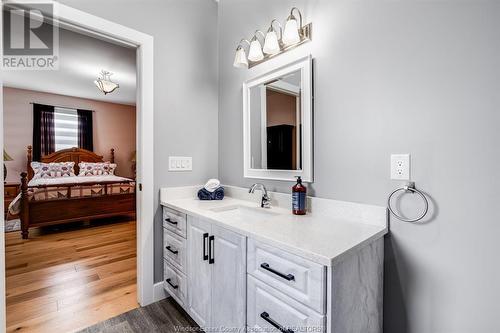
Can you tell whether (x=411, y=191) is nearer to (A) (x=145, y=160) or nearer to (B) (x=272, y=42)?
(B) (x=272, y=42)

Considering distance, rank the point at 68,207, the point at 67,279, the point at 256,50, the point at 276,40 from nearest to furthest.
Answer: the point at 276,40, the point at 256,50, the point at 67,279, the point at 68,207

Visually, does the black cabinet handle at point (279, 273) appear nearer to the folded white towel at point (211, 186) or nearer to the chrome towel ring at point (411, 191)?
the chrome towel ring at point (411, 191)

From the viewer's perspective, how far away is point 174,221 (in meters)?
1.67

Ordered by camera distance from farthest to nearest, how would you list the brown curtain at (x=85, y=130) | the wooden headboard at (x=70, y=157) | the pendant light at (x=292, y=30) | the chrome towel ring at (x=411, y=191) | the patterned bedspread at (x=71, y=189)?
the brown curtain at (x=85, y=130) → the wooden headboard at (x=70, y=157) → the patterned bedspread at (x=71, y=189) → the pendant light at (x=292, y=30) → the chrome towel ring at (x=411, y=191)

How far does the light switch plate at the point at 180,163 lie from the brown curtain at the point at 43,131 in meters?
4.65

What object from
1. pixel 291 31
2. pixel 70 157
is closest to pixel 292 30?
pixel 291 31

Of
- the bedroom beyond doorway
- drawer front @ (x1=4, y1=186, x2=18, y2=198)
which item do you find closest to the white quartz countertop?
the bedroom beyond doorway

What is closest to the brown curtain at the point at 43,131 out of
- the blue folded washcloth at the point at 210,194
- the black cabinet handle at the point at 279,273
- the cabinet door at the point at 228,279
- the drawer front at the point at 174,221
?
the drawer front at the point at 174,221

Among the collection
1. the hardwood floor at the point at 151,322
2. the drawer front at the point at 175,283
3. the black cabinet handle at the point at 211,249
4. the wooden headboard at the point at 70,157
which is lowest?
the hardwood floor at the point at 151,322

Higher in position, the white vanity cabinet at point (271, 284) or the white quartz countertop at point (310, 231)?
the white quartz countertop at point (310, 231)

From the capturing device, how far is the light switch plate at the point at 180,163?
188cm

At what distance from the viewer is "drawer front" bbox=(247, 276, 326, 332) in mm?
836

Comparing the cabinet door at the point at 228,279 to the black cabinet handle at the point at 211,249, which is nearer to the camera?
the cabinet door at the point at 228,279

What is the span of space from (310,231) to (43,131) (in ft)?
19.5
